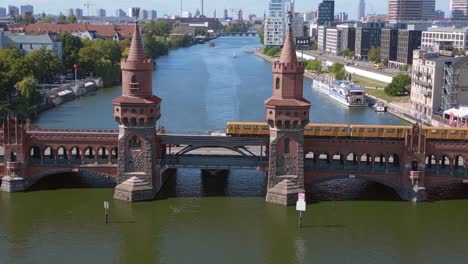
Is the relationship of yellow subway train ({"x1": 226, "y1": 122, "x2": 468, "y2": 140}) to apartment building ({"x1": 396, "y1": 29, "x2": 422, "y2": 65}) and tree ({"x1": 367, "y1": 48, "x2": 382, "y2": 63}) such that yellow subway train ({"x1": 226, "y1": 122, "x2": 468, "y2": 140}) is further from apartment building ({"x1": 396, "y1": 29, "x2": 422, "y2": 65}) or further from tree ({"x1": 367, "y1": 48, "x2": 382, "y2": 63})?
tree ({"x1": 367, "y1": 48, "x2": 382, "y2": 63})

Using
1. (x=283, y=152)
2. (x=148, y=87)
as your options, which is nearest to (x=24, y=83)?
(x=148, y=87)

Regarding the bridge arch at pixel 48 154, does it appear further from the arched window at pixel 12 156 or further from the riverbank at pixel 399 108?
the riverbank at pixel 399 108

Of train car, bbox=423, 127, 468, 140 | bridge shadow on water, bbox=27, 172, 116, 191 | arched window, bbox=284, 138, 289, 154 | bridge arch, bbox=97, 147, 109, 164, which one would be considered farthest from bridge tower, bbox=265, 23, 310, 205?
bridge shadow on water, bbox=27, 172, 116, 191

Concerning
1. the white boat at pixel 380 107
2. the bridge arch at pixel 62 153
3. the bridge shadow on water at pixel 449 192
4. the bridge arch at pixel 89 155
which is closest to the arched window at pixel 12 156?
the bridge arch at pixel 62 153

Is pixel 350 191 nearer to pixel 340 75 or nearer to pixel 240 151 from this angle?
pixel 240 151

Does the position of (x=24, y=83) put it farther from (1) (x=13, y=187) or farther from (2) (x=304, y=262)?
(2) (x=304, y=262)

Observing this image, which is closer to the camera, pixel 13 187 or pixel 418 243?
pixel 418 243
